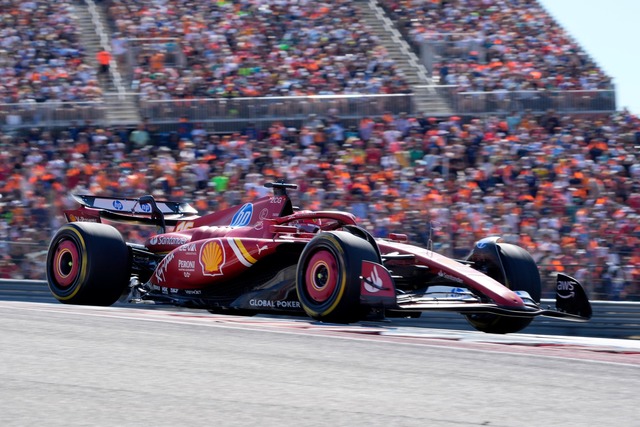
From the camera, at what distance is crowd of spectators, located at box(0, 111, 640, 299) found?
1345 cm

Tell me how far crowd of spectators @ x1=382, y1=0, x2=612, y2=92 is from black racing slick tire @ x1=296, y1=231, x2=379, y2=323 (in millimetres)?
12268

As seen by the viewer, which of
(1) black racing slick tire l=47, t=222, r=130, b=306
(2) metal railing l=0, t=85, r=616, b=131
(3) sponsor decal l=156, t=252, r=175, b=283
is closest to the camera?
(1) black racing slick tire l=47, t=222, r=130, b=306

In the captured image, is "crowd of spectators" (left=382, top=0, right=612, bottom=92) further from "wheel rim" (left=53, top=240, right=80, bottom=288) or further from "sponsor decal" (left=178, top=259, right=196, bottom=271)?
"wheel rim" (left=53, top=240, right=80, bottom=288)

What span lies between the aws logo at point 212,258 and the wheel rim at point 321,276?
1.29 metres

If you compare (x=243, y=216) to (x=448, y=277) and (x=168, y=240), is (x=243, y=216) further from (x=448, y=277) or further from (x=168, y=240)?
(x=448, y=277)

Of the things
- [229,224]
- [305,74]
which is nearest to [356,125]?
[305,74]

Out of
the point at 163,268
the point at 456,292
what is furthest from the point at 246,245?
the point at 456,292

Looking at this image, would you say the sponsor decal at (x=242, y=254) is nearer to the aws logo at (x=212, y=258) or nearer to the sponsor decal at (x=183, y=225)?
the aws logo at (x=212, y=258)

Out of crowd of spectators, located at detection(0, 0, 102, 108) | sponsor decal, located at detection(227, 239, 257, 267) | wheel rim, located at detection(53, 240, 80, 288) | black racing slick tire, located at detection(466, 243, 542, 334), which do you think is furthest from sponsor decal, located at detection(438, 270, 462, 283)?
crowd of spectators, located at detection(0, 0, 102, 108)

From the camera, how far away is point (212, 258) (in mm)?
9859

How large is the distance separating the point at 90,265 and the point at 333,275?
299 cm

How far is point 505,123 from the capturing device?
18906mm

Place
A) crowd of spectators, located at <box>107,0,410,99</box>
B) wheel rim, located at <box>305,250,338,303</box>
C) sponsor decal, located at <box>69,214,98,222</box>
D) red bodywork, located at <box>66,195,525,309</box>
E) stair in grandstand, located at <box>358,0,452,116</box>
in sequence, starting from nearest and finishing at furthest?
wheel rim, located at <box>305,250,338,303</box>, red bodywork, located at <box>66,195,525,309</box>, sponsor decal, located at <box>69,214,98,222</box>, stair in grandstand, located at <box>358,0,452,116</box>, crowd of spectators, located at <box>107,0,410,99</box>

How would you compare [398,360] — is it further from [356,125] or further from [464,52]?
[464,52]
